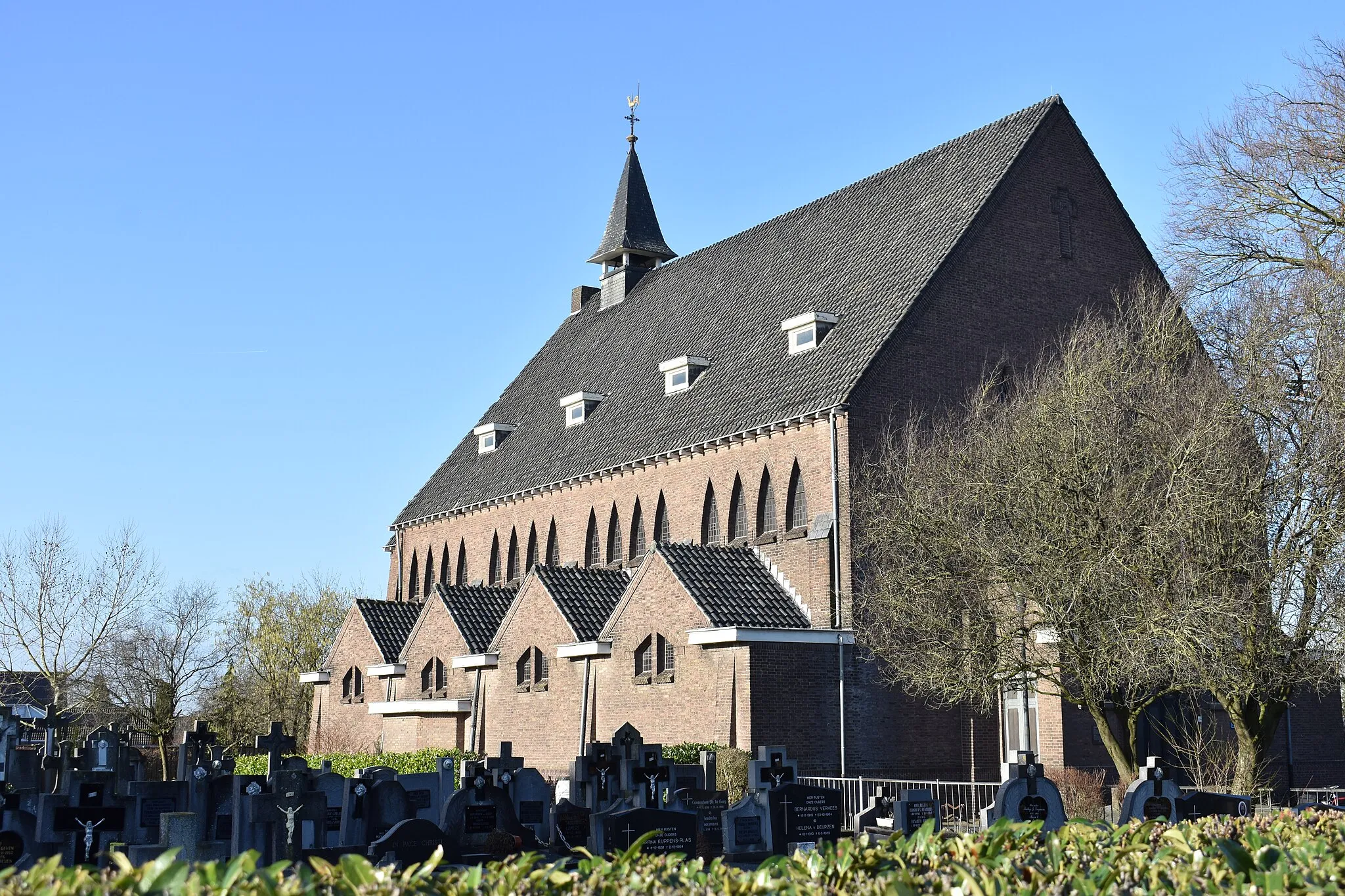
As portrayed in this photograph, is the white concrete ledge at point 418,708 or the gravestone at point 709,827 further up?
the white concrete ledge at point 418,708

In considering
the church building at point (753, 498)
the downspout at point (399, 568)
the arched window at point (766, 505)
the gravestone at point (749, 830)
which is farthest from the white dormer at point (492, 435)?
the gravestone at point (749, 830)

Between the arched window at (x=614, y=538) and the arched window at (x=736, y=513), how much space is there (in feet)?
14.1

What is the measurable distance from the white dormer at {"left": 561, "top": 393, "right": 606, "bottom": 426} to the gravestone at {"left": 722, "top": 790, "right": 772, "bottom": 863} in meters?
23.4

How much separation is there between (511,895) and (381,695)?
31024mm

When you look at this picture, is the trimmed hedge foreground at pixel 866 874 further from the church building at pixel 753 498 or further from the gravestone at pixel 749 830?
the church building at pixel 753 498

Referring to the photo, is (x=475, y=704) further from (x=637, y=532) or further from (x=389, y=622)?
(x=389, y=622)

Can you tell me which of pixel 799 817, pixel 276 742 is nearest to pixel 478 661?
pixel 276 742

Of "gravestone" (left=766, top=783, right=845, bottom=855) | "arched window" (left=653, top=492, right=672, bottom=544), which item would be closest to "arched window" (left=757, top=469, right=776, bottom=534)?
"arched window" (left=653, top=492, right=672, bottom=544)

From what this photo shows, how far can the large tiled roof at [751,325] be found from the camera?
30406mm

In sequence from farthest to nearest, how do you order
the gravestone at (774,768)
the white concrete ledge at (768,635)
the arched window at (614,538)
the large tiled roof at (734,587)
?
the arched window at (614,538), the large tiled roof at (734,587), the white concrete ledge at (768,635), the gravestone at (774,768)

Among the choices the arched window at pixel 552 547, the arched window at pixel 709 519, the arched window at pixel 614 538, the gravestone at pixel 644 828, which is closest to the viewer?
the gravestone at pixel 644 828

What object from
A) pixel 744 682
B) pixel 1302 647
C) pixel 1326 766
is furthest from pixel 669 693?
pixel 1326 766

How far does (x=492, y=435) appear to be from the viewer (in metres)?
42.5

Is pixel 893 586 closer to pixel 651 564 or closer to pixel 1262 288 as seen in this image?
pixel 651 564
